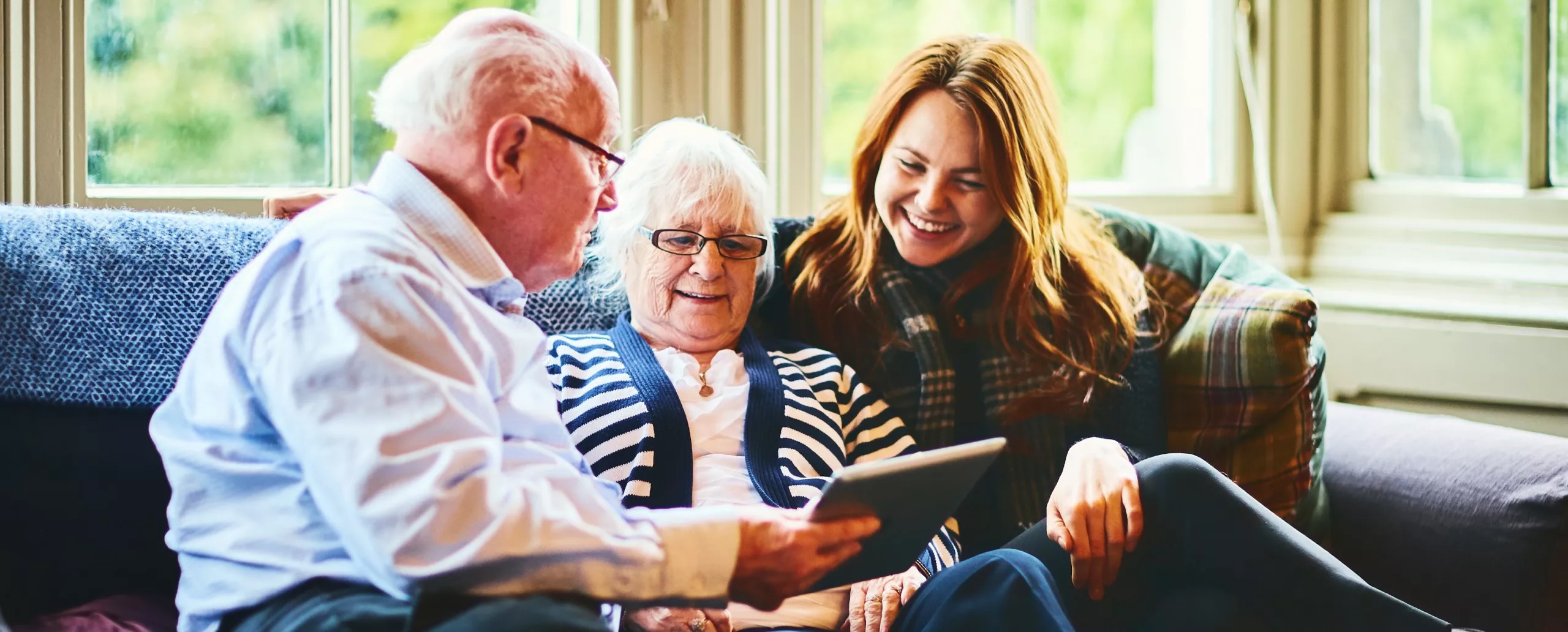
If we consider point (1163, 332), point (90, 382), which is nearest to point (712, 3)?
point (1163, 332)

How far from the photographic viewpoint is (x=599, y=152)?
49.8 inches

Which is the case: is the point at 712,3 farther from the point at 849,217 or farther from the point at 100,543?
the point at 100,543

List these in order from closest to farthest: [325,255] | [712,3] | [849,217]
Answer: [325,255] → [849,217] → [712,3]

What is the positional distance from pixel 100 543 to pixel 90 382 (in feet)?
0.60

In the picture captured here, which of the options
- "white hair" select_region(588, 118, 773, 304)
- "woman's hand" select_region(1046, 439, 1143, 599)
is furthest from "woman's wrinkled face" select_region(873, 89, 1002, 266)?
"woman's hand" select_region(1046, 439, 1143, 599)

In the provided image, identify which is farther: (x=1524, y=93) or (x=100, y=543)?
(x=1524, y=93)

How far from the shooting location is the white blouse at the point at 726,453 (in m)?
1.46

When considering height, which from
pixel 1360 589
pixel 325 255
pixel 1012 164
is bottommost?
pixel 1360 589

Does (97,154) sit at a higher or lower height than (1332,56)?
lower

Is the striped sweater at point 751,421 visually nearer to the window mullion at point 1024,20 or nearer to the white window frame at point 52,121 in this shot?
the white window frame at point 52,121

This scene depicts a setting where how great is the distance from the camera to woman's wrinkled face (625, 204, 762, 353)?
168cm

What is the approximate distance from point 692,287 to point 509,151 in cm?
54

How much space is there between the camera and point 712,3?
2.27 metres

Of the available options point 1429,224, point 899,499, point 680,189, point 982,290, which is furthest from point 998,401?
point 1429,224
